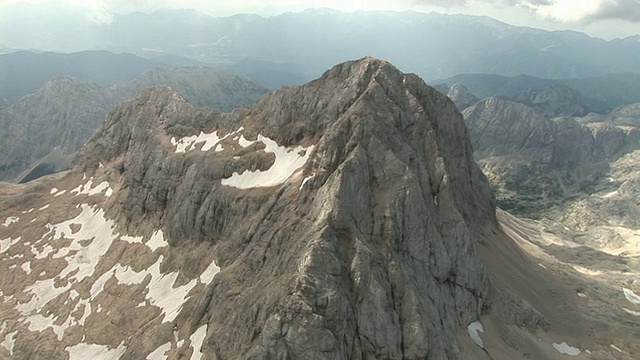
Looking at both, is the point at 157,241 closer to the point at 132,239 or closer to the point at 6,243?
the point at 132,239

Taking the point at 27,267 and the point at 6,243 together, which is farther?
the point at 6,243

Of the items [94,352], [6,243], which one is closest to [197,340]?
[94,352]

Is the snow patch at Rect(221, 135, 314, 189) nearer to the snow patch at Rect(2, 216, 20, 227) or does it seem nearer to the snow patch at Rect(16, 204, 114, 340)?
the snow patch at Rect(16, 204, 114, 340)

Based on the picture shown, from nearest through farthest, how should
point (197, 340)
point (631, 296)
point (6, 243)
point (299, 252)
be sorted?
1. point (299, 252)
2. point (197, 340)
3. point (631, 296)
4. point (6, 243)

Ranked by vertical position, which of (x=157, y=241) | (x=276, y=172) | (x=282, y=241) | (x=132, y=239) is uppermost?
(x=276, y=172)

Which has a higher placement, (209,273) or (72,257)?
(209,273)

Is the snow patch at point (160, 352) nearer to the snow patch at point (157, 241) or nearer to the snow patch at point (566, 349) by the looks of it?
the snow patch at point (157, 241)

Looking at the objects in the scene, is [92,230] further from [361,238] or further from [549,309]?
[549,309]
